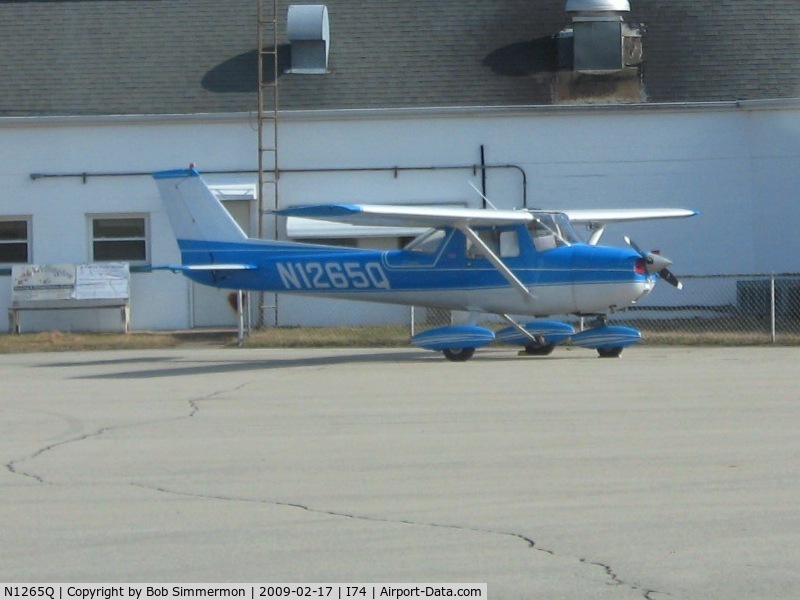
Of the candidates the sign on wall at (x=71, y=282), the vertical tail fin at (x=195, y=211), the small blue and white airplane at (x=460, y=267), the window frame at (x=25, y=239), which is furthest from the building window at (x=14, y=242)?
the small blue and white airplane at (x=460, y=267)

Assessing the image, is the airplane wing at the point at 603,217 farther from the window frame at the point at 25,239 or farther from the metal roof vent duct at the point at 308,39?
the window frame at the point at 25,239

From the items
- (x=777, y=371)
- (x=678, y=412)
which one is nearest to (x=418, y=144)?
(x=777, y=371)

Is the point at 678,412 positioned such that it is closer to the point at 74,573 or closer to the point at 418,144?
the point at 74,573

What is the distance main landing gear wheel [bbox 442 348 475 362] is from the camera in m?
17.0

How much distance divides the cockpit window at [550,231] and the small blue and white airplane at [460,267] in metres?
0.01

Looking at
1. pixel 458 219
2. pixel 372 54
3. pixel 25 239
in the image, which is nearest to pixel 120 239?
pixel 25 239

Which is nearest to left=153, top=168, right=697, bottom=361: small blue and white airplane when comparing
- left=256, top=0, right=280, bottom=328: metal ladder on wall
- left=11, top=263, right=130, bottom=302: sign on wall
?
left=256, top=0, right=280, bottom=328: metal ladder on wall

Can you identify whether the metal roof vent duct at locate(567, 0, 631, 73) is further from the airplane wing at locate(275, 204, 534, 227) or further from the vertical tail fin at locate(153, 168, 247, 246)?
the vertical tail fin at locate(153, 168, 247, 246)

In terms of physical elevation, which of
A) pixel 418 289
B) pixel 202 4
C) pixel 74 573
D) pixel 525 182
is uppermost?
pixel 202 4

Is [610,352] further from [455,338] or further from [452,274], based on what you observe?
[452,274]

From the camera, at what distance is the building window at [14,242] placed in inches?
968

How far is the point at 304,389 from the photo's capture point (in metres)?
13.8

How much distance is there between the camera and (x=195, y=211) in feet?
62.4

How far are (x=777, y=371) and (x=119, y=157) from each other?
14249mm
